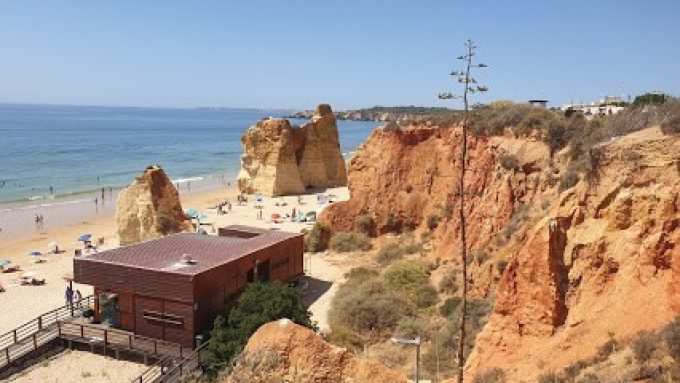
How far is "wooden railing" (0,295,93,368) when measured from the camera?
20.5 m

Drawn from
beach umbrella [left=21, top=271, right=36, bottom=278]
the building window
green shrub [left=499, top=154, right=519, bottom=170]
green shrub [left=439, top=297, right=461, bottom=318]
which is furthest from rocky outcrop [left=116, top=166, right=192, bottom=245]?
green shrub [left=499, top=154, right=519, bottom=170]

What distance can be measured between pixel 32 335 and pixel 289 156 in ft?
127

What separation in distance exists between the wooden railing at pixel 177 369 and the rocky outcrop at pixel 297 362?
688 centimetres

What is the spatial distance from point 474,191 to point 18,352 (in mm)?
19576

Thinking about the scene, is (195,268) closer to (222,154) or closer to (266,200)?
(266,200)

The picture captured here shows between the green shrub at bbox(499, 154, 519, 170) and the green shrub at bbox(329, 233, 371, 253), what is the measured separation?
34.5ft

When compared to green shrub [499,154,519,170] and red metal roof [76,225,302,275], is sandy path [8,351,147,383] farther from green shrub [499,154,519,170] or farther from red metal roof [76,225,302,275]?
green shrub [499,154,519,170]

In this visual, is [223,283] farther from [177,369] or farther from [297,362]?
[297,362]

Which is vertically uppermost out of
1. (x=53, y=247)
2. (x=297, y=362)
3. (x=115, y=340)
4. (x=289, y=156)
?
(x=289, y=156)

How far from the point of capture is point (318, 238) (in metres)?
34.8

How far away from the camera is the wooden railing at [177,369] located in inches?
730

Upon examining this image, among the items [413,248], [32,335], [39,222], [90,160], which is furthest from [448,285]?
[90,160]

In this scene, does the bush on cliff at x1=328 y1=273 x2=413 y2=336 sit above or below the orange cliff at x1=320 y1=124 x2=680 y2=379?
below

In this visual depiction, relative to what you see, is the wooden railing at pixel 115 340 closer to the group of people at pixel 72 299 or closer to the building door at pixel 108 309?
the building door at pixel 108 309
